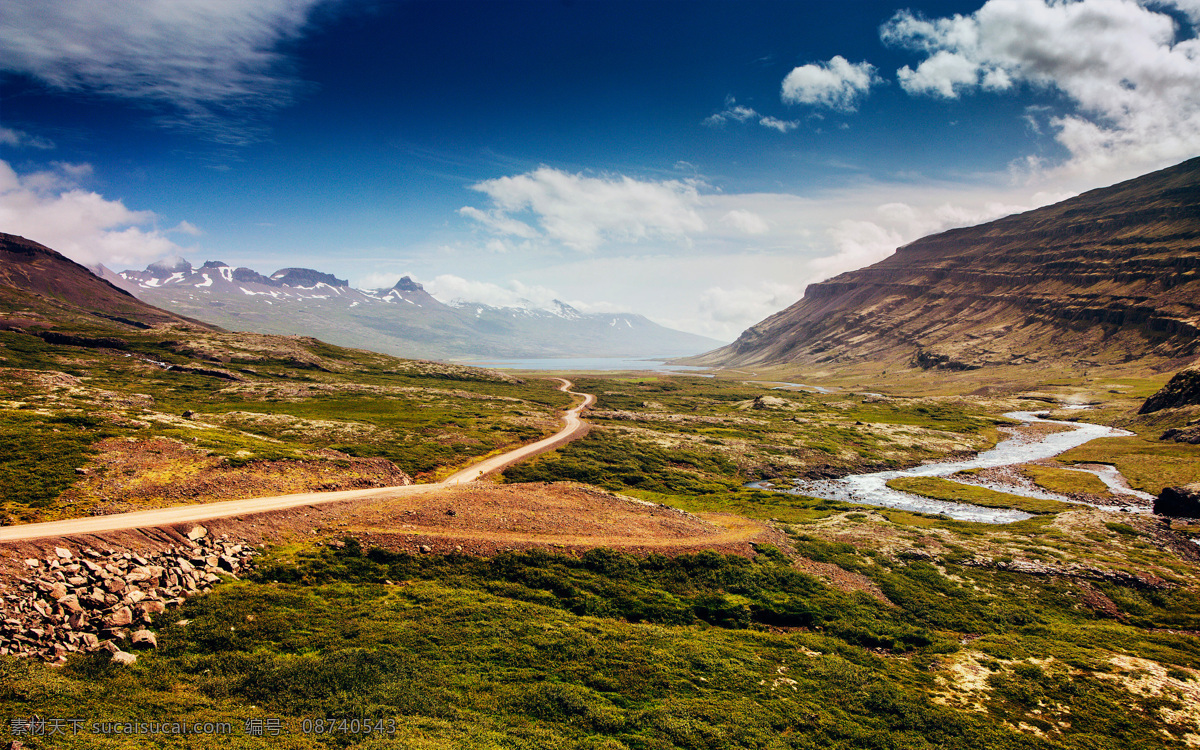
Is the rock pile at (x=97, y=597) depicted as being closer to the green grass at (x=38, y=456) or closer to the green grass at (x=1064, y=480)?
the green grass at (x=38, y=456)

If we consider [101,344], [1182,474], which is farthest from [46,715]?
[101,344]

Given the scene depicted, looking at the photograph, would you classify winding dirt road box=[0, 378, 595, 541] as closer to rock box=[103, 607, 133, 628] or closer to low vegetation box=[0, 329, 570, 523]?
low vegetation box=[0, 329, 570, 523]

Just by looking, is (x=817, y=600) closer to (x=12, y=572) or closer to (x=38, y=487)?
(x=12, y=572)

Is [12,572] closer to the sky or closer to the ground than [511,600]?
closer to the sky

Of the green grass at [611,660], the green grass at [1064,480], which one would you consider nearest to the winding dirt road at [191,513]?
the green grass at [611,660]

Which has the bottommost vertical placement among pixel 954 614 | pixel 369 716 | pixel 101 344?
pixel 954 614

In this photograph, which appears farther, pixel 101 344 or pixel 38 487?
pixel 101 344

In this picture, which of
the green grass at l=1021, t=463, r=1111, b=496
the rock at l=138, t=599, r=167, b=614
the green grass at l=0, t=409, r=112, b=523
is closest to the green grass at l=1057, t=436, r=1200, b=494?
the green grass at l=1021, t=463, r=1111, b=496

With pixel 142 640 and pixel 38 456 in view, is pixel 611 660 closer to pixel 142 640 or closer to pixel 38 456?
pixel 142 640
